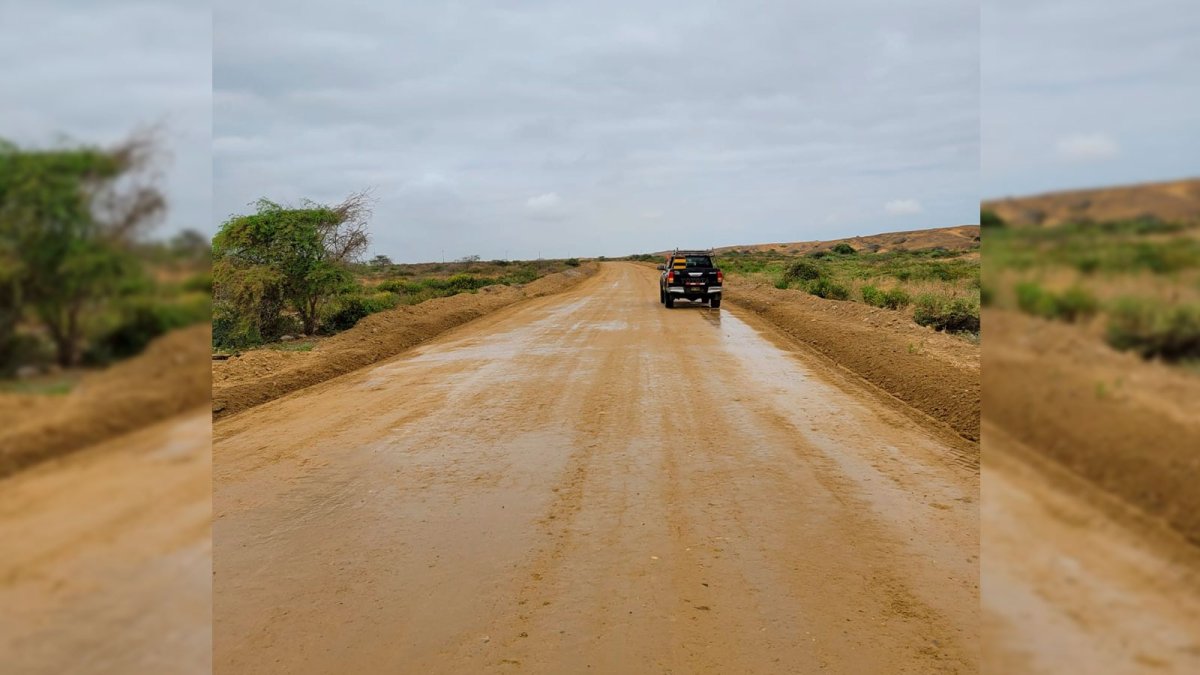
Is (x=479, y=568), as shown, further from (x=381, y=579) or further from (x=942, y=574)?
(x=942, y=574)

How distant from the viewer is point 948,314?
15.3m

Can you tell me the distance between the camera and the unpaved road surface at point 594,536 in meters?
3.26

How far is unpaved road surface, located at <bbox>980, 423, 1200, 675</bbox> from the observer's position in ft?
4.33

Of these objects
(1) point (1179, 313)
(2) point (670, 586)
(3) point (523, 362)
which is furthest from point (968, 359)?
(1) point (1179, 313)

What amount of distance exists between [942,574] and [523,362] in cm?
849

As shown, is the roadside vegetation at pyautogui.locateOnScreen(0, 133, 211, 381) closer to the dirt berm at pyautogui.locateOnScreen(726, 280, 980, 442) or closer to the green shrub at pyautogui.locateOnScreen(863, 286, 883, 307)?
the dirt berm at pyautogui.locateOnScreen(726, 280, 980, 442)

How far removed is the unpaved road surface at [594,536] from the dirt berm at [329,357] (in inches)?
29.3

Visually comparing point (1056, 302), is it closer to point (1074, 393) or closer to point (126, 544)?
point (1074, 393)

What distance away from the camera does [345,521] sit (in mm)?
4801

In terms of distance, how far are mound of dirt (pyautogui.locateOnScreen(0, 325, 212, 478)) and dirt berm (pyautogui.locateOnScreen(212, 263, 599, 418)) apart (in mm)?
7495

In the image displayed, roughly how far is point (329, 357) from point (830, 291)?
16.6 meters

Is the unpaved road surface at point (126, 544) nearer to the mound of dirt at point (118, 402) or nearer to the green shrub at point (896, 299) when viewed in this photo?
the mound of dirt at point (118, 402)

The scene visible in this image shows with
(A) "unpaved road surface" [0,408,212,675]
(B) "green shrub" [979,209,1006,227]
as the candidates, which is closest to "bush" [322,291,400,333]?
(A) "unpaved road surface" [0,408,212,675]

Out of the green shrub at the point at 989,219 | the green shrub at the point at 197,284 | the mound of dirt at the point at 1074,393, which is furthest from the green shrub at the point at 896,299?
the green shrub at the point at 197,284
